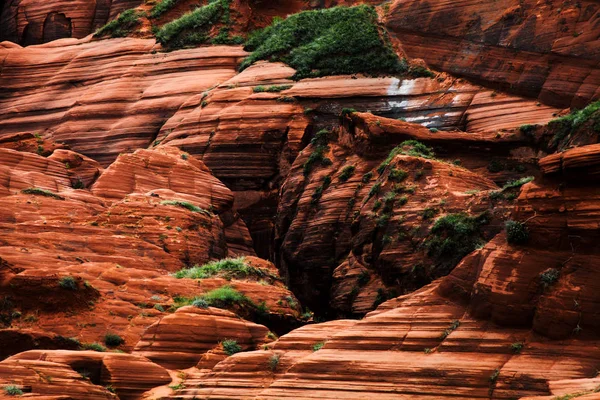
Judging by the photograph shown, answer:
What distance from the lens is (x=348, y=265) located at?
1927 inches

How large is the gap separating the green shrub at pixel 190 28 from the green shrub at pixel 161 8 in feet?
9.10

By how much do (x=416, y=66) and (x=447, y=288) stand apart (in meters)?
31.6

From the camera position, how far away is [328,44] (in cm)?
6562

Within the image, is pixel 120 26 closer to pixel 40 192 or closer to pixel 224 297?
pixel 40 192

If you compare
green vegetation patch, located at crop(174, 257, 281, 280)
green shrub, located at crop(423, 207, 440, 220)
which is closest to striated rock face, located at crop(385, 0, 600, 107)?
green shrub, located at crop(423, 207, 440, 220)

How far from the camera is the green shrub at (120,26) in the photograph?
75.3 metres

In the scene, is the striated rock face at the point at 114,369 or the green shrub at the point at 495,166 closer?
the striated rock face at the point at 114,369

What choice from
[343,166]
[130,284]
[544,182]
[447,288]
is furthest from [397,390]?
[343,166]

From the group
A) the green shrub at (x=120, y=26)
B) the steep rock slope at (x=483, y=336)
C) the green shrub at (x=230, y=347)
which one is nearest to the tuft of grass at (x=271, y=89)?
the green shrub at (x=120, y=26)

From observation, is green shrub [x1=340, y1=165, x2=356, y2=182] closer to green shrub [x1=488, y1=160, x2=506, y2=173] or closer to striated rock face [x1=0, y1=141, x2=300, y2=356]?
striated rock face [x1=0, y1=141, x2=300, y2=356]

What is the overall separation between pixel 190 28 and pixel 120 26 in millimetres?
5463

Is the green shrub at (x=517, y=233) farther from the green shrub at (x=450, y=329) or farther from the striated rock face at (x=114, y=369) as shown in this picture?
the striated rock face at (x=114, y=369)

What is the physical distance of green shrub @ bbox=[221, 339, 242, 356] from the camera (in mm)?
34812

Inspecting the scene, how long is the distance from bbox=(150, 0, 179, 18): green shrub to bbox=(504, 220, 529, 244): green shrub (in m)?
48.8
